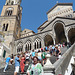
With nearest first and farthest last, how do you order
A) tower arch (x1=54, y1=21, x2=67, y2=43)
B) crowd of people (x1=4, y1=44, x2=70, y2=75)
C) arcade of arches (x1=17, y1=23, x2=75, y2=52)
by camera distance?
crowd of people (x1=4, y1=44, x2=70, y2=75), tower arch (x1=54, y1=21, x2=67, y2=43), arcade of arches (x1=17, y1=23, x2=75, y2=52)

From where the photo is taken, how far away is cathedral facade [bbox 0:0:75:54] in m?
19.2

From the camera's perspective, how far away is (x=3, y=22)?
2894 cm

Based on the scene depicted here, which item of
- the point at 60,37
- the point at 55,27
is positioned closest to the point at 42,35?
the point at 55,27

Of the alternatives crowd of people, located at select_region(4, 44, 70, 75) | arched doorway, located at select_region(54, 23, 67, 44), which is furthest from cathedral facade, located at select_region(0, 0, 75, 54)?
crowd of people, located at select_region(4, 44, 70, 75)

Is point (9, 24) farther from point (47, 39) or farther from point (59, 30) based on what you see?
point (59, 30)

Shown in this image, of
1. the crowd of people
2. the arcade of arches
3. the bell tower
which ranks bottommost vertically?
the crowd of people

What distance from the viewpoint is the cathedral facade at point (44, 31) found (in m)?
19.2

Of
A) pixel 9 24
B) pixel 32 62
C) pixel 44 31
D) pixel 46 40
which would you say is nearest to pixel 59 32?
pixel 46 40

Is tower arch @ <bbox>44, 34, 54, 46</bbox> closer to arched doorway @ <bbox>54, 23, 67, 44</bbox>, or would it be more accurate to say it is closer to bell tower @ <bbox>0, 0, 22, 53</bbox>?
arched doorway @ <bbox>54, 23, 67, 44</bbox>

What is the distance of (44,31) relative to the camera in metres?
20.6

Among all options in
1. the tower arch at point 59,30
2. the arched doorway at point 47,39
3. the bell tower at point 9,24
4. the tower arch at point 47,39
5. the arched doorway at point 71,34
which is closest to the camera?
the arched doorway at point 71,34

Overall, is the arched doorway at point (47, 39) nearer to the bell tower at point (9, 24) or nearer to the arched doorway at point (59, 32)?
the arched doorway at point (59, 32)

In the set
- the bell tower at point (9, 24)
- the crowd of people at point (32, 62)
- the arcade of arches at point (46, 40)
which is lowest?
the crowd of people at point (32, 62)

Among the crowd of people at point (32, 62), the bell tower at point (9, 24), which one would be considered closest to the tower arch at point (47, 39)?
the bell tower at point (9, 24)
